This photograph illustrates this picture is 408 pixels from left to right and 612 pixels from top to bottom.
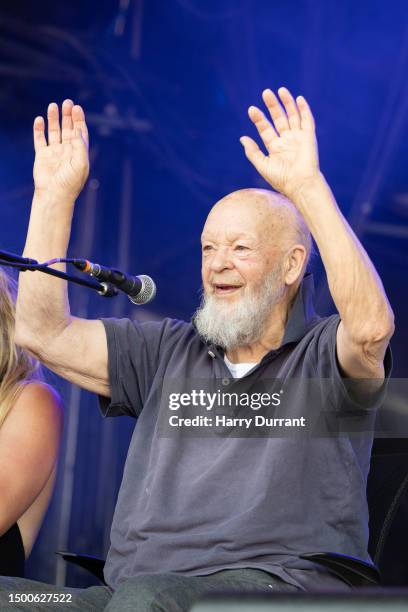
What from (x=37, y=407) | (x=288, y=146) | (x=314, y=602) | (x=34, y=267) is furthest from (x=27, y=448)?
(x=314, y=602)

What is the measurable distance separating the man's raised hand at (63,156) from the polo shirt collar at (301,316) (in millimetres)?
509

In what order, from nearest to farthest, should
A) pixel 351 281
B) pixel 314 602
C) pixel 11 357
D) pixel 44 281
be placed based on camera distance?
pixel 314 602 → pixel 351 281 → pixel 44 281 → pixel 11 357

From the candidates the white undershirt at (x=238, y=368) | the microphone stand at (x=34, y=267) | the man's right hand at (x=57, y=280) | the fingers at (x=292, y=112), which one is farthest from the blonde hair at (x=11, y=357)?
the fingers at (x=292, y=112)

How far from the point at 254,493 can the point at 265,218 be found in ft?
2.58

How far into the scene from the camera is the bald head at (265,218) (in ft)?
8.61

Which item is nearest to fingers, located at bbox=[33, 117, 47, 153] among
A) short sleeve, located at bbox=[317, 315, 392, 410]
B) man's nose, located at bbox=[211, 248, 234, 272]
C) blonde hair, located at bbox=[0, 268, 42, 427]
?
blonde hair, located at bbox=[0, 268, 42, 427]

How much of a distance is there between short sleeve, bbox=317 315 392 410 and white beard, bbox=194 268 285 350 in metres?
0.24

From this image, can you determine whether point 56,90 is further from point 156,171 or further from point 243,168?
point 243,168

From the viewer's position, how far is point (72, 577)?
4020mm

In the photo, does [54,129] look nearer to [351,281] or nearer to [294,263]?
[294,263]

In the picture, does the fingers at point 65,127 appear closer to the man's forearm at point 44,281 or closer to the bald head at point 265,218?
the man's forearm at point 44,281

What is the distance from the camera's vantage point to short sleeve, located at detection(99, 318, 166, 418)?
8.46 feet

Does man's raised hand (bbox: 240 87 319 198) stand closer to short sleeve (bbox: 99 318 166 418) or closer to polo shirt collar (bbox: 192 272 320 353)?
polo shirt collar (bbox: 192 272 320 353)

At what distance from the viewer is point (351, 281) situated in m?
2.15
